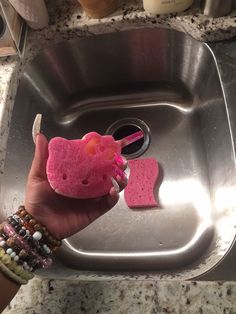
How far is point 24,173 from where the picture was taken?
80 cm

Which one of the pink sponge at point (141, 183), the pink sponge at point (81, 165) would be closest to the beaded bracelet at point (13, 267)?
the pink sponge at point (81, 165)

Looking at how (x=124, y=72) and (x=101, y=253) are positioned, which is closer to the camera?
(x=101, y=253)

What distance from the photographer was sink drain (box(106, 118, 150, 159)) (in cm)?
88

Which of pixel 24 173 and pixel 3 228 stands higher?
pixel 3 228

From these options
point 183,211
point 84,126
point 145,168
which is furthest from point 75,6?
point 183,211

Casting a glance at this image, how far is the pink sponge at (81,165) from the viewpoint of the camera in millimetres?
542

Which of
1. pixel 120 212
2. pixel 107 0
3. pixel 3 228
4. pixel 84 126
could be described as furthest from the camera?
pixel 84 126

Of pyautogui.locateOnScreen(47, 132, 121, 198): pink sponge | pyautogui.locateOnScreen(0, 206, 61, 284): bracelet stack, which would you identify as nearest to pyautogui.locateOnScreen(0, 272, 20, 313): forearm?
pyautogui.locateOnScreen(0, 206, 61, 284): bracelet stack

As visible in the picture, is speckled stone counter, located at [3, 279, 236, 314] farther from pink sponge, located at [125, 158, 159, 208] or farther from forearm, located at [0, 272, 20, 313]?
pink sponge, located at [125, 158, 159, 208]

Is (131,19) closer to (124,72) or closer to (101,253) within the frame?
(124,72)

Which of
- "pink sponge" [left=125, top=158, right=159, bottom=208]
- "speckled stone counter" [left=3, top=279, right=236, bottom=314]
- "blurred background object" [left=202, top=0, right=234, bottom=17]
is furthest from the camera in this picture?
"pink sponge" [left=125, top=158, right=159, bottom=208]

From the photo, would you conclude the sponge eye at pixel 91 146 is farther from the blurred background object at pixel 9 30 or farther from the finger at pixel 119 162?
the blurred background object at pixel 9 30

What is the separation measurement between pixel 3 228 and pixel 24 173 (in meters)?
0.28

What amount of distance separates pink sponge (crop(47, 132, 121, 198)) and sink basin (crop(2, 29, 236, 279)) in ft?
0.78
